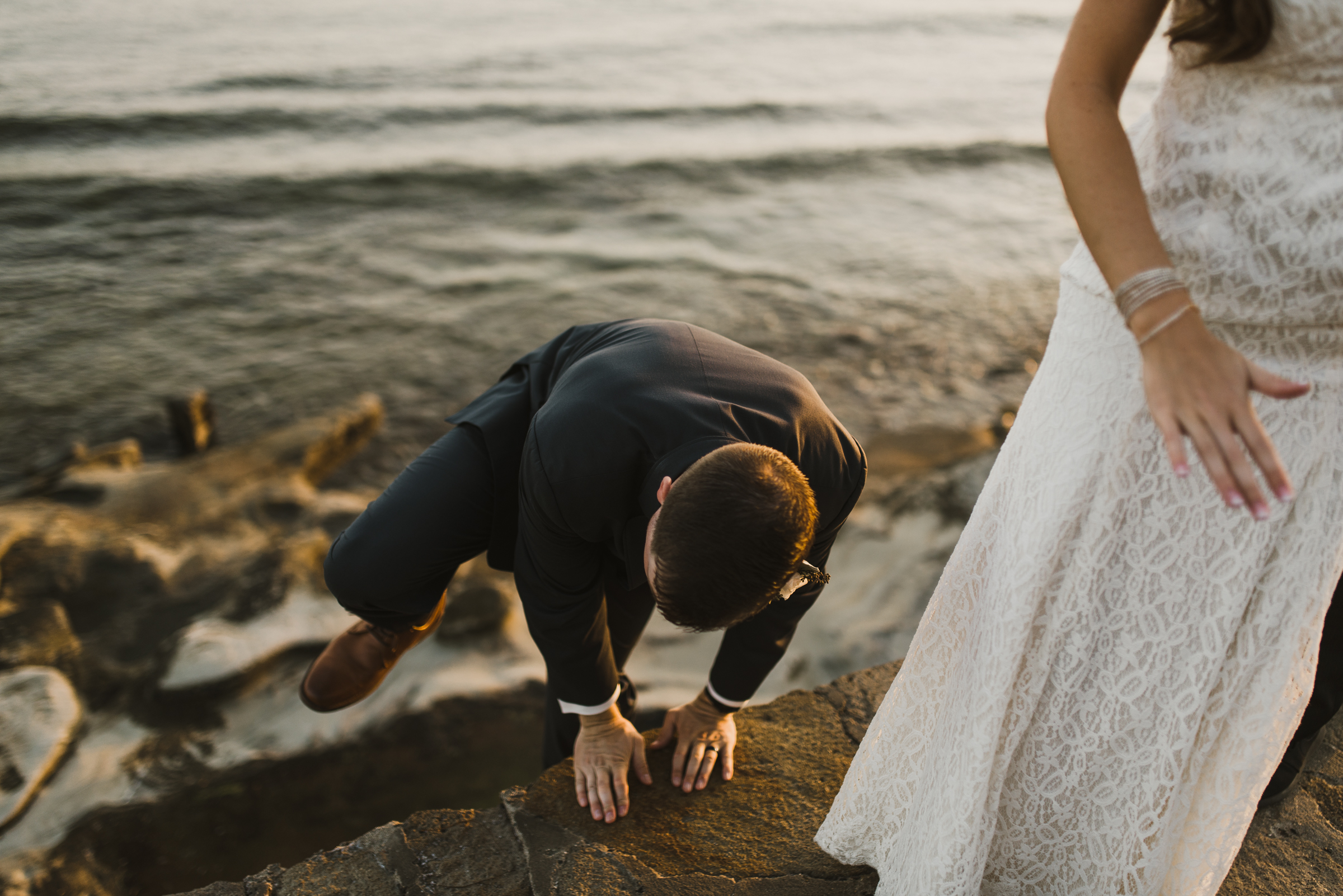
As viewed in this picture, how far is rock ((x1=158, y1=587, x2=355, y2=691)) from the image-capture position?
2824 mm

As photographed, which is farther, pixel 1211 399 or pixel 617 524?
pixel 617 524

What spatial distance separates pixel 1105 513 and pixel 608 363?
92 centimetres

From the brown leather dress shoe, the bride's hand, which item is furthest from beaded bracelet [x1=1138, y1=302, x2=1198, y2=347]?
the brown leather dress shoe

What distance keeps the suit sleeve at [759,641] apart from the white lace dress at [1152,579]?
313 millimetres

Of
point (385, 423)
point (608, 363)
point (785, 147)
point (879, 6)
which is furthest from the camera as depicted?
point (879, 6)

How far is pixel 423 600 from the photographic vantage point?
2.02 m

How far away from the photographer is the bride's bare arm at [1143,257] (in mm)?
800

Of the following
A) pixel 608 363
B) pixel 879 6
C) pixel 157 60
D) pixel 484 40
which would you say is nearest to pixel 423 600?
pixel 608 363

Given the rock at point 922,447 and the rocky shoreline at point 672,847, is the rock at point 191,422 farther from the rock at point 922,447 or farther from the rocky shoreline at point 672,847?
the rock at point 922,447

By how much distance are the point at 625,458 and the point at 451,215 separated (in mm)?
7304

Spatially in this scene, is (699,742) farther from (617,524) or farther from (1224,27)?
(1224,27)

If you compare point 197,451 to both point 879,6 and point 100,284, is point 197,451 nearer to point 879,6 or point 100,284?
point 100,284

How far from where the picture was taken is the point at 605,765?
5.95ft

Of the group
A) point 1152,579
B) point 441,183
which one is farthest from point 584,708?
point 441,183
